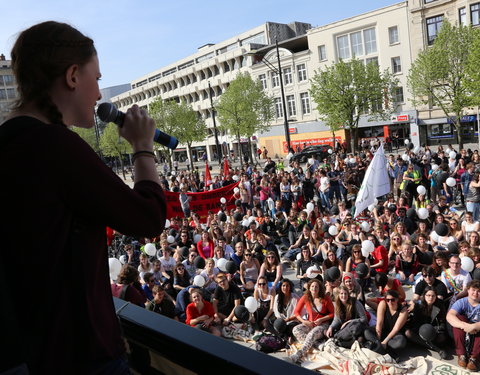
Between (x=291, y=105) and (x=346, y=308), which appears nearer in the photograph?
(x=346, y=308)

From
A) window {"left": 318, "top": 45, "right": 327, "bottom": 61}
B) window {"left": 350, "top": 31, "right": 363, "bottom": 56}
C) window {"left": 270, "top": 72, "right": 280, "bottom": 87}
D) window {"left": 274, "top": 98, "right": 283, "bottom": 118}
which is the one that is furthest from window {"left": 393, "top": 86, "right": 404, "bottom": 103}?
window {"left": 270, "top": 72, "right": 280, "bottom": 87}

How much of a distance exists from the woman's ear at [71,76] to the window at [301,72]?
146 ft

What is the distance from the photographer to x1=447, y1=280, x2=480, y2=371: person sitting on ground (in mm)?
5633

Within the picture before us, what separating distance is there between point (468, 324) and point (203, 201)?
9.28 meters

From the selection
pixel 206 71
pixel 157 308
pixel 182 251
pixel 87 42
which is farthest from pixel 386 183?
pixel 206 71

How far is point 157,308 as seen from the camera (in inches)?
288

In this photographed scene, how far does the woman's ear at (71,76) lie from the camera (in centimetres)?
111

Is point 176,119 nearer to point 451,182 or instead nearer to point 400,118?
point 400,118

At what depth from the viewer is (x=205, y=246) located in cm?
1080

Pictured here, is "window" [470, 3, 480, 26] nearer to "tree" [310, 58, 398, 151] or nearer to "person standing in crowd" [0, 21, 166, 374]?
"tree" [310, 58, 398, 151]

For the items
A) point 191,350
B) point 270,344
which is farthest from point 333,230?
point 191,350

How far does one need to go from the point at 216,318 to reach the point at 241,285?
151 cm

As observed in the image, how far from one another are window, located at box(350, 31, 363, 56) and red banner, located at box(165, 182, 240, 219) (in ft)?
96.2

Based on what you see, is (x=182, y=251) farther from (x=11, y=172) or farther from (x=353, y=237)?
(x=11, y=172)
